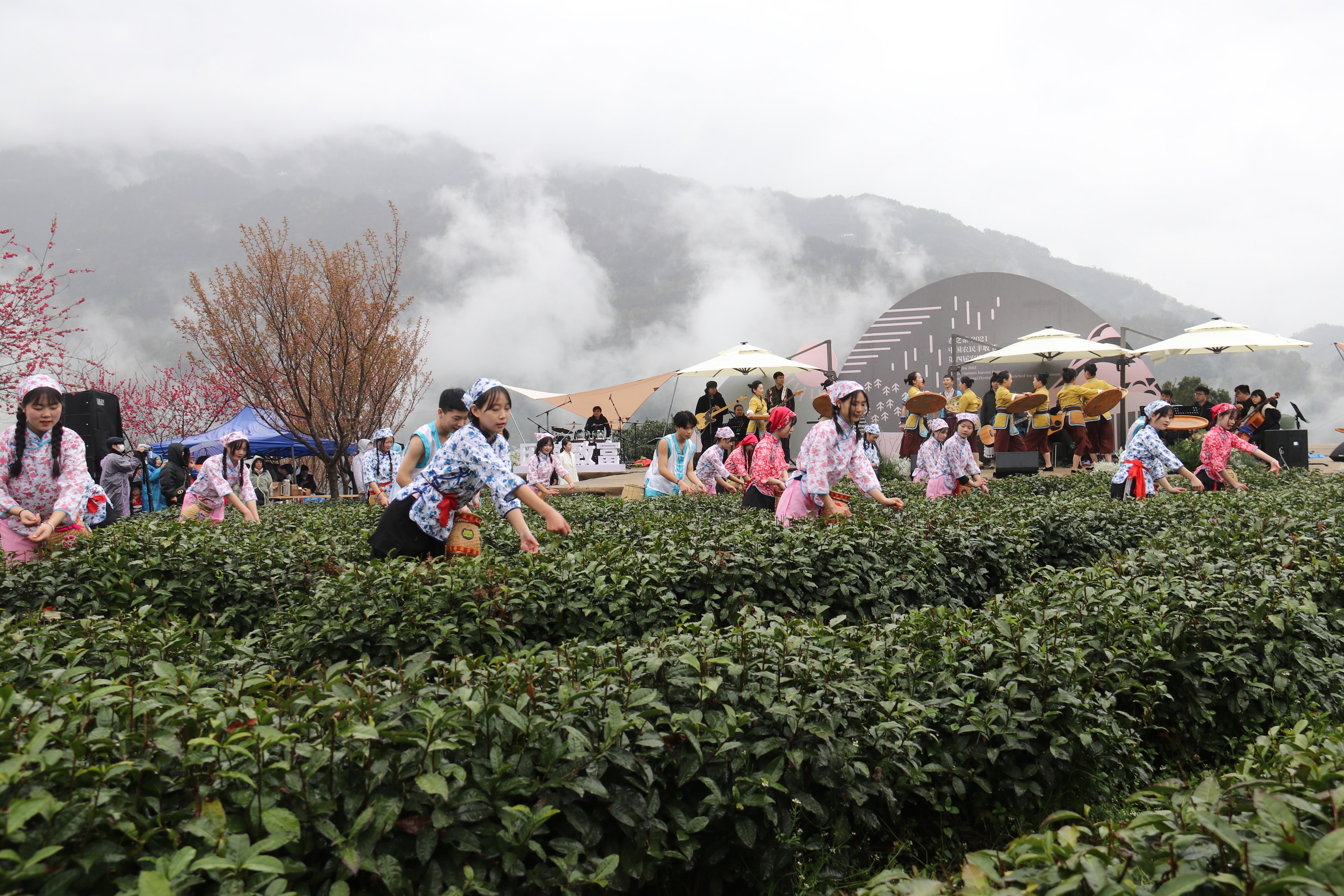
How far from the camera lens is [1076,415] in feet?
59.1

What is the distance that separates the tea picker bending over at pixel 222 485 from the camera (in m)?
9.16

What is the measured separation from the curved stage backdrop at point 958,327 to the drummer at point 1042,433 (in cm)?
374

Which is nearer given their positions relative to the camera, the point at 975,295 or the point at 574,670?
the point at 574,670

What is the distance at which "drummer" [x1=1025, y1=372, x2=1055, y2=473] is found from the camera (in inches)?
723

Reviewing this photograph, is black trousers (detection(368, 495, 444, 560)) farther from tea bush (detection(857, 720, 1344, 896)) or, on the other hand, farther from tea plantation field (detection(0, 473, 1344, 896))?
tea bush (detection(857, 720, 1344, 896))

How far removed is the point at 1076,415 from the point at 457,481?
16.4m

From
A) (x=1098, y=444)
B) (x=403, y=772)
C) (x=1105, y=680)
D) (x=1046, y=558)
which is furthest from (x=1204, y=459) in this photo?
(x=403, y=772)

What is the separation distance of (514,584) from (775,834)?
206 cm

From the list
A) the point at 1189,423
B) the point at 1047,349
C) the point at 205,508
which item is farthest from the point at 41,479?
the point at 1047,349

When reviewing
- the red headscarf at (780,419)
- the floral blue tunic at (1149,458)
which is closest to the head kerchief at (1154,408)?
the floral blue tunic at (1149,458)

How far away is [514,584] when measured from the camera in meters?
4.19

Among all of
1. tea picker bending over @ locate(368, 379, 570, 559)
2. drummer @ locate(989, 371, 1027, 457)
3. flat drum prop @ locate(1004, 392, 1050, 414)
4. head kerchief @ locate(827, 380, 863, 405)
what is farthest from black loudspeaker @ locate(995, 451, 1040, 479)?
tea picker bending over @ locate(368, 379, 570, 559)

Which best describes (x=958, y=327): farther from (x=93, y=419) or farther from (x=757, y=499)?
(x=93, y=419)

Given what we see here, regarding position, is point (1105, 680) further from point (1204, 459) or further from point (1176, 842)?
point (1204, 459)
